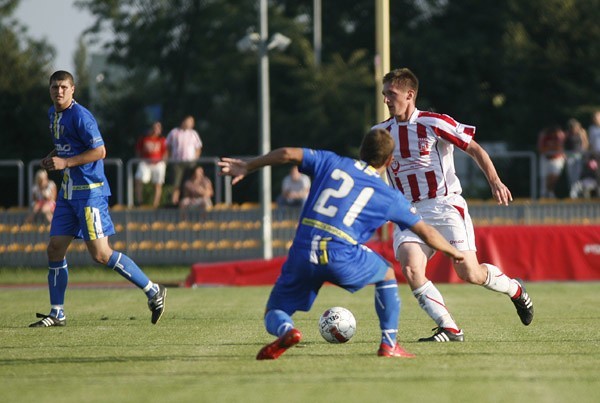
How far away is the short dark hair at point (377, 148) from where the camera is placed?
7.64m

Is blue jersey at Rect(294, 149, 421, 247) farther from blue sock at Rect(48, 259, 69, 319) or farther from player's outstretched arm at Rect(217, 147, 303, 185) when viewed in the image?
blue sock at Rect(48, 259, 69, 319)

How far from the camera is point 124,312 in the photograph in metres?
12.7

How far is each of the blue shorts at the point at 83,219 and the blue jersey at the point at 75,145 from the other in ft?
0.23

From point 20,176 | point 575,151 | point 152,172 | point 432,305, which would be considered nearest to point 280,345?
point 432,305

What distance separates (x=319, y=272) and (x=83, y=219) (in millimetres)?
3751

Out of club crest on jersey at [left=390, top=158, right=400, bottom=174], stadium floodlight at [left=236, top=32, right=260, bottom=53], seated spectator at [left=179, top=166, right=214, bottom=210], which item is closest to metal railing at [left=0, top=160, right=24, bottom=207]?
seated spectator at [left=179, top=166, right=214, bottom=210]

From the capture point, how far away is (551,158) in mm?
22828

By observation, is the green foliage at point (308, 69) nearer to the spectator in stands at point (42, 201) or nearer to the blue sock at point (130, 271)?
the spectator in stands at point (42, 201)

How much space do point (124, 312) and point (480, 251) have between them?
7.68 meters

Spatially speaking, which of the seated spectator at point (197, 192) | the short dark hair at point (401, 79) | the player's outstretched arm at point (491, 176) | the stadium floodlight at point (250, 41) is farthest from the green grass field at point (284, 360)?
the stadium floodlight at point (250, 41)

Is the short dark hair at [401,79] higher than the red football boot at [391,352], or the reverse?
the short dark hair at [401,79]

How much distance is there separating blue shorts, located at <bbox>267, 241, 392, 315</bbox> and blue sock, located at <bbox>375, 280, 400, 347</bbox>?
0.36 feet

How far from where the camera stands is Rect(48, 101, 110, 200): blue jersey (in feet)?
34.8

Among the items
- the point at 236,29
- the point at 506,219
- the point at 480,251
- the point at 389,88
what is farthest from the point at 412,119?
the point at 236,29
